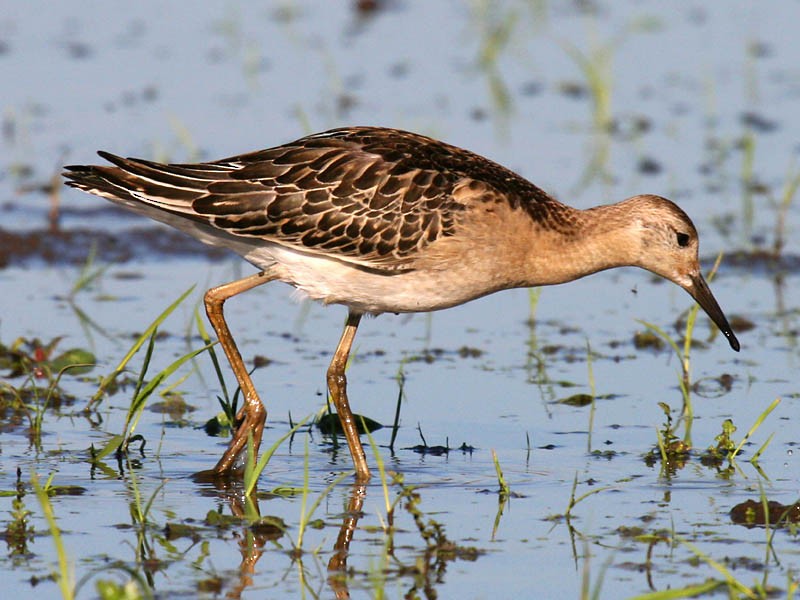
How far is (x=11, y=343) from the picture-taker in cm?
1075

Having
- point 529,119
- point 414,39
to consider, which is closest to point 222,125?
point 529,119

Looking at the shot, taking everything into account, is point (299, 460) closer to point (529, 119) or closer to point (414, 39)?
point (529, 119)

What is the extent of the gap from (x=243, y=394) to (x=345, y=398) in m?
0.58

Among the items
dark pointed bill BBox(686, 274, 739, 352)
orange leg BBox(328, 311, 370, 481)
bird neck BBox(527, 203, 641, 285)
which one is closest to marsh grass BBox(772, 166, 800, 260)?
dark pointed bill BBox(686, 274, 739, 352)

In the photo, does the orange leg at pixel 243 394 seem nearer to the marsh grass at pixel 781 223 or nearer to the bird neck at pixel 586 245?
the bird neck at pixel 586 245

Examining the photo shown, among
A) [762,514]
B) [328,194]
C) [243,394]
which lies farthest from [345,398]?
[762,514]

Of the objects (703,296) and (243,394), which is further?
(703,296)

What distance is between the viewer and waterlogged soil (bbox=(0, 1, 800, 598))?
732cm

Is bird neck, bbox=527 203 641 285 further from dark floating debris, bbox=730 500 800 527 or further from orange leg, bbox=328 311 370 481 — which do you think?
dark floating debris, bbox=730 500 800 527

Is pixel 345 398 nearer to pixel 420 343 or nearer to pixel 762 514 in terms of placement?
pixel 420 343

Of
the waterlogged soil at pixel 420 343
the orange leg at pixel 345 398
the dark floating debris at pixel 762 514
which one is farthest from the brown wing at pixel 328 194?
the dark floating debris at pixel 762 514

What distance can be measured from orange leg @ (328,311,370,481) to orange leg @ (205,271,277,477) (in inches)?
17.6

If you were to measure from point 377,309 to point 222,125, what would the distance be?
6.90 metres

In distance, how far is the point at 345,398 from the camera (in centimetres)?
913
